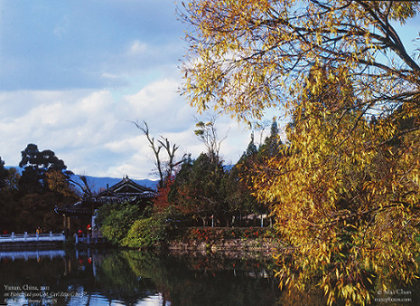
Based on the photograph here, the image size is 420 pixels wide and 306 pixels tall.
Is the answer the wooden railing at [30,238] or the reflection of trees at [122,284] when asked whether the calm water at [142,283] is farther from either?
the wooden railing at [30,238]

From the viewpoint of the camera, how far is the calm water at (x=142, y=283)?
403 inches

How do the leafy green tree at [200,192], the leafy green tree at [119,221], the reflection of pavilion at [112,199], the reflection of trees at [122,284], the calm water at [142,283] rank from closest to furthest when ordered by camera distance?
the calm water at [142,283]
the reflection of trees at [122,284]
the leafy green tree at [200,192]
the leafy green tree at [119,221]
the reflection of pavilion at [112,199]

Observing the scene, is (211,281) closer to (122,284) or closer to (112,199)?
(122,284)

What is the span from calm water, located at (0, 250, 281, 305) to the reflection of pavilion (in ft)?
34.0

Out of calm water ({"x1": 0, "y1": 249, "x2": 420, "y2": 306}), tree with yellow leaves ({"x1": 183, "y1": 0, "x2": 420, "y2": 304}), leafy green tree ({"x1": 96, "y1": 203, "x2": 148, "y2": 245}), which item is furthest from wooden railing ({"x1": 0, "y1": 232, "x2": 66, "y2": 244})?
tree with yellow leaves ({"x1": 183, "y1": 0, "x2": 420, "y2": 304})

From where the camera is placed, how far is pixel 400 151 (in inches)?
188

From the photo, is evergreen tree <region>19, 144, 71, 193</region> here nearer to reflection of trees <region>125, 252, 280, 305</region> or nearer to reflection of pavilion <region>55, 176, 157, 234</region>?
reflection of pavilion <region>55, 176, 157, 234</region>

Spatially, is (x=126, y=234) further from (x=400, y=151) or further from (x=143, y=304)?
(x=400, y=151)

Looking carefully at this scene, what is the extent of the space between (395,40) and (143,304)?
299 inches

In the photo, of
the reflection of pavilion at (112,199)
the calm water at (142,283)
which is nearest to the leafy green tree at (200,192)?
the reflection of pavilion at (112,199)

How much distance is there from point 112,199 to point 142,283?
1647 centimetres

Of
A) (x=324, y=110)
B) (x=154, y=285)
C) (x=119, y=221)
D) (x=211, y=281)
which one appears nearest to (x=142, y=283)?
(x=154, y=285)

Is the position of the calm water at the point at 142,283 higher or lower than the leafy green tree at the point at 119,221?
lower

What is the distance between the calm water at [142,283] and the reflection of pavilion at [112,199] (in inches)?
408
